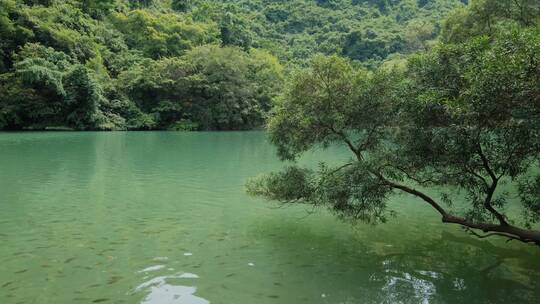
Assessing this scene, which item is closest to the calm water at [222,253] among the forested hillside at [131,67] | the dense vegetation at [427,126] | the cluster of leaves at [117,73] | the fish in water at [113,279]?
the fish in water at [113,279]

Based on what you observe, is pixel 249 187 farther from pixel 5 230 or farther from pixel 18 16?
pixel 18 16

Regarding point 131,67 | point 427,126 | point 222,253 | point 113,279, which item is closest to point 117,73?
point 131,67

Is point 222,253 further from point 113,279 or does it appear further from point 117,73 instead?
point 117,73

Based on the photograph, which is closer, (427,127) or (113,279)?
(113,279)

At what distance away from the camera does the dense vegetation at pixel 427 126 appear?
267 inches

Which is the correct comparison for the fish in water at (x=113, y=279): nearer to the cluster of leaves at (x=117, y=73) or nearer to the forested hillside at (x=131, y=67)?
the forested hillside at (x=131, y=67)

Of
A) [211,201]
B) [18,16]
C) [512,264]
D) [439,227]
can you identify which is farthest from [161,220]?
[18,16]

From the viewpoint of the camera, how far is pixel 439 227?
12836mm

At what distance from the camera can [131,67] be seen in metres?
60.2

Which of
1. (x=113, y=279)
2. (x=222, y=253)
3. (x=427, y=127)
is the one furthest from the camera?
(x=222, y=253)

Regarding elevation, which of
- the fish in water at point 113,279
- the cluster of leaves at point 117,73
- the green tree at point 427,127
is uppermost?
the cluster of leaves at point 117,73

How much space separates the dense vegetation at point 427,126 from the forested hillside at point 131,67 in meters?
21.3

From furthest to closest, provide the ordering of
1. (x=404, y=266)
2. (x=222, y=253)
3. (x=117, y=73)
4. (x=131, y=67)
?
(x=117, y=73), (x=131, y=67), (x=222, y=253), (x=404, y=266)

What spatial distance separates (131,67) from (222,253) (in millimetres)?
54456
